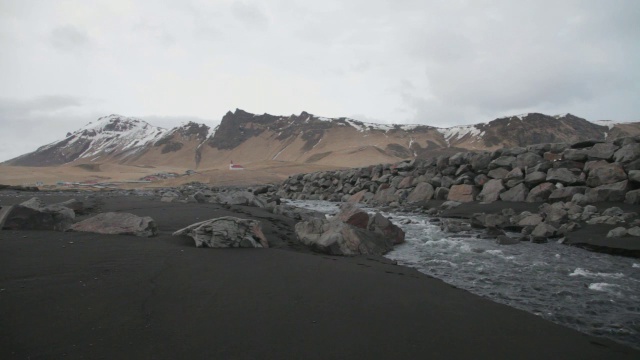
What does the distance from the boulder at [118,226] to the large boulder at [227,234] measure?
2.40 feet

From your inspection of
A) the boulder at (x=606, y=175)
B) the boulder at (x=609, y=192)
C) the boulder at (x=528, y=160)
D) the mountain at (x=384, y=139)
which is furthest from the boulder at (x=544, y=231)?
the mountain at (x=384, y=139)

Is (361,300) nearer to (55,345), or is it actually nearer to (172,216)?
(55,345)

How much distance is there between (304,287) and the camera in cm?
548

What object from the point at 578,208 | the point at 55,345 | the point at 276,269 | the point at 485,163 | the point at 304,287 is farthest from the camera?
the point at 485,163

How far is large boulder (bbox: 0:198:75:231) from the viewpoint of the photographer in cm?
850

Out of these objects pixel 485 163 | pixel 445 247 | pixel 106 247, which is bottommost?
pixel 445 247

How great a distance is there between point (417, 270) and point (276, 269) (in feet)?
10.1

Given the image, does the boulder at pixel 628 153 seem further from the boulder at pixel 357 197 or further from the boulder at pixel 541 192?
the boulder at pixel 357 197

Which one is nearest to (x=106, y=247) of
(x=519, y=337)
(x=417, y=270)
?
(x=417, y=270)

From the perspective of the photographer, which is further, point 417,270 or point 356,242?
point 356,242

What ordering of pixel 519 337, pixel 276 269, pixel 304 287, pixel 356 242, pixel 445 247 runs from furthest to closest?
pixel 445 247, pixel 356 242, pixel 276 269, pixel 304 287, pixel 519 337

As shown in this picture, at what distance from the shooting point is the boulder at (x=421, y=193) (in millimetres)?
21062

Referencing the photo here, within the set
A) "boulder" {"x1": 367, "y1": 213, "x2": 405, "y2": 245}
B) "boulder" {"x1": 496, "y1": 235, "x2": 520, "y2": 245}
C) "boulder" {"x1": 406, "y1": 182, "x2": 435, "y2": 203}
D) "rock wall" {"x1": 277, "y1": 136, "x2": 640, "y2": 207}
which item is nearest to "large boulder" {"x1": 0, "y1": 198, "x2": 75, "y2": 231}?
"boulder" {"x1": 367, "y1": 213, "x2": 405, "y2": 245}

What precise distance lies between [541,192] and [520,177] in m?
1.92
